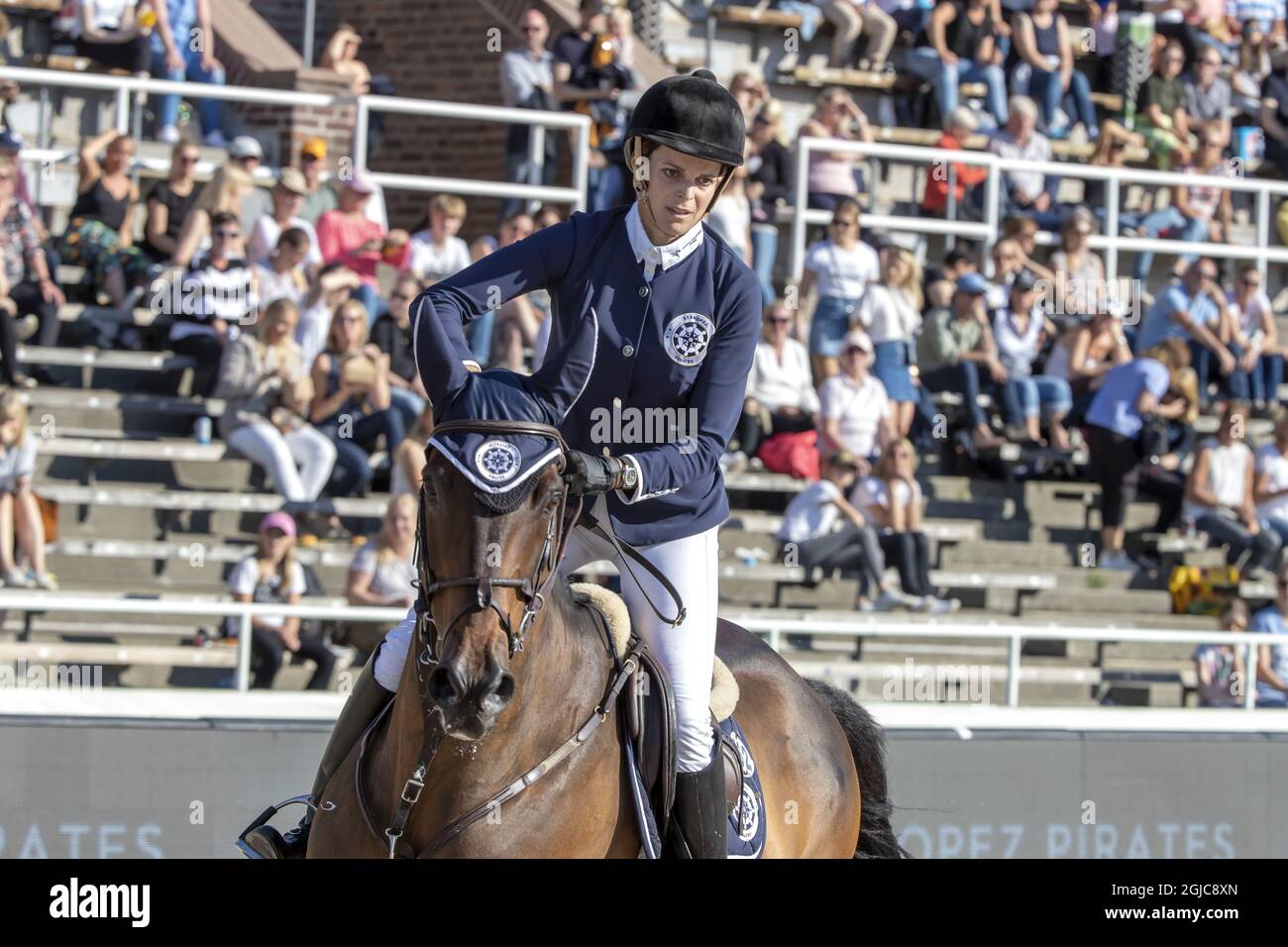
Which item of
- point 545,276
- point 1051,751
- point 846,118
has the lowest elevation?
point 1051,751

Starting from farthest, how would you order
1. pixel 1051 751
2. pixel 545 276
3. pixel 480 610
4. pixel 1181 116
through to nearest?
pixel 1181 116 < pixel 1051 751 < pixel 545 276 < pixel 480 610

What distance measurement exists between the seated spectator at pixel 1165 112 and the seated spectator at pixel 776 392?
249 inches

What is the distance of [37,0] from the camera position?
14766mm

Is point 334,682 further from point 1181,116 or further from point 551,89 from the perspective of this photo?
point 1181,116

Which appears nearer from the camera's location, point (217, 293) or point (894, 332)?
point (217, 293)

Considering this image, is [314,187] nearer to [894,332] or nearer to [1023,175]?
[894,332]

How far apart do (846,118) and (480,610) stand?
40.3 feet

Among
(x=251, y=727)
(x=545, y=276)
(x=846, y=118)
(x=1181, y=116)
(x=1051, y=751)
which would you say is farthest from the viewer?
(x=1181, y=116)

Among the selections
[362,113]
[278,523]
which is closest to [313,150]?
[362,113]

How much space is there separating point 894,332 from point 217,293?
4504mm

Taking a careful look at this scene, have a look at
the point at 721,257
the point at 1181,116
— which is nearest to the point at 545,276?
the point at 721,257

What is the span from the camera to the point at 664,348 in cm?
489

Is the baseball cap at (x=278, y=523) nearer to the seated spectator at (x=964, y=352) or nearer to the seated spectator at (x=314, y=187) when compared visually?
the seated spectator at (x=314, y=187)

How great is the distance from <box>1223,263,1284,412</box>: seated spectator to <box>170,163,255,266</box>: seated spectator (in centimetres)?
765
